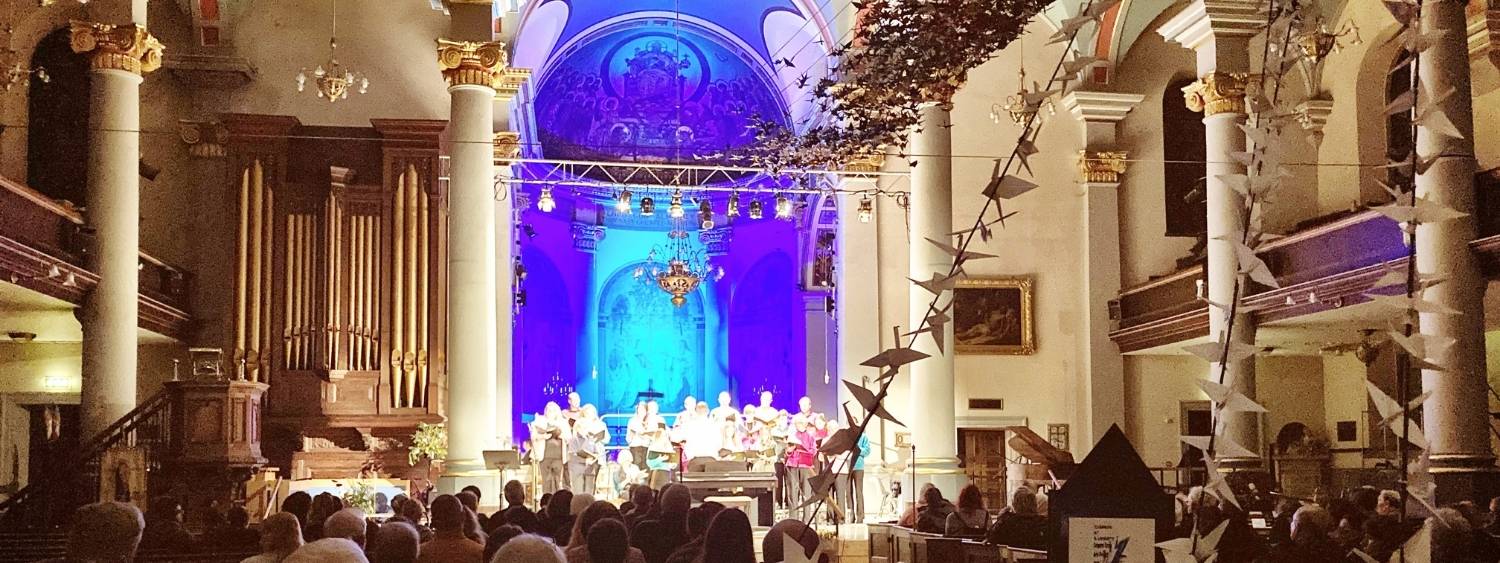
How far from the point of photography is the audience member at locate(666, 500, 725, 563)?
6.85 metres

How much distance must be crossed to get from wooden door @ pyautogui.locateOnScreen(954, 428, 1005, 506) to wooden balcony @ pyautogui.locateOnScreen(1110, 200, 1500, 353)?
2.41 meters

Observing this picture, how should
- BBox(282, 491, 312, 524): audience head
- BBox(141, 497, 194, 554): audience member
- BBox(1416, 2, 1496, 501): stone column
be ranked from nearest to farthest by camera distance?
BBox(141, 497, 194, 554): audience member, BBox(282, 491, 312, 524): audience head, BBox(1416, 2, 1496, 501): stone column

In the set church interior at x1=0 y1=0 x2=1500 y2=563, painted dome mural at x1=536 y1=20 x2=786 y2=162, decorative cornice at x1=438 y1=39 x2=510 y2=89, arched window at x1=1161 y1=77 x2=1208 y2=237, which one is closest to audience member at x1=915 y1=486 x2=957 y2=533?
church interior at x1=0 y1=0 x2=1500 y2=563

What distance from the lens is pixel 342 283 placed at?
760 inches

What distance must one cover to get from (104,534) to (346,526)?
1876 millimetres

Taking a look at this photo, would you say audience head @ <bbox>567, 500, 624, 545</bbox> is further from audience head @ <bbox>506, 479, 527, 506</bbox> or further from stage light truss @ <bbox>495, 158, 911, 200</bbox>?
stage light truss @ <bbox>495, 158, 911, 200</bbox>

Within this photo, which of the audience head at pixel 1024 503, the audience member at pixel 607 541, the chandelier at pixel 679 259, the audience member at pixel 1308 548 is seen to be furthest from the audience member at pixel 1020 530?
the chandelier at pixel 679 259

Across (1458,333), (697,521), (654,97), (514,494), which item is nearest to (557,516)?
(514,494)

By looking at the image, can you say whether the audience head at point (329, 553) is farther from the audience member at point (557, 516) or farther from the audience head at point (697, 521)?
the audience member at point (557, 516)

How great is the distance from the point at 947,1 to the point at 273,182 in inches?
679

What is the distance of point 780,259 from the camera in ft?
110

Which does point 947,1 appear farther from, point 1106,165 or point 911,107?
point 1106,165

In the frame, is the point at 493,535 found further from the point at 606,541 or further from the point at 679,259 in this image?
the point at 679,259

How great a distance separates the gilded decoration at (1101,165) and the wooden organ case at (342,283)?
9380mm
